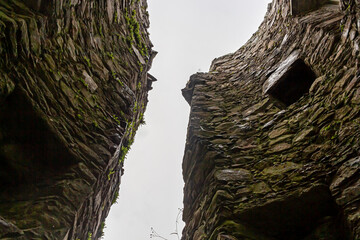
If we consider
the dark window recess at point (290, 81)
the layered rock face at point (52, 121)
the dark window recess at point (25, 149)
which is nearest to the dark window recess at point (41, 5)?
the layered rock face at point (52, 121)

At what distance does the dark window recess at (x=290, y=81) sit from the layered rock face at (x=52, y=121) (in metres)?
3.28

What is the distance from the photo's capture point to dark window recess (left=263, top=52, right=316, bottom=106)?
566 cm

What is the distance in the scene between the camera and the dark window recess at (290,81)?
5660 millimetres

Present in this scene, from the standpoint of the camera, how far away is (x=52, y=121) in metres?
3.82

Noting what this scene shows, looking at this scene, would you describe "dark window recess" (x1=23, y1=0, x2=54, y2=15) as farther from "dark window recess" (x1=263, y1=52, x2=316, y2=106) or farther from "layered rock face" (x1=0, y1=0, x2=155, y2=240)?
"dark window recess" (x1=263, y1=52, x2=316, y2=106)

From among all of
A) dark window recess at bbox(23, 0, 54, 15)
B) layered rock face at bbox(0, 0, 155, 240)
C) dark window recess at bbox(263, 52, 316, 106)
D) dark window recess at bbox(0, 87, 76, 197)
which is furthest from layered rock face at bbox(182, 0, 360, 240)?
dark window recess at bbox(23, 0, 54, 15)

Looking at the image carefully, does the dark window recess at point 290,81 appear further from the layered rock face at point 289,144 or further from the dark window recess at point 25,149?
the dark window recess at point 25,149

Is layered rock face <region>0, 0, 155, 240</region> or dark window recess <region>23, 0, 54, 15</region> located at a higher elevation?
dark window recess <region>23, 0, 54, 15</region>

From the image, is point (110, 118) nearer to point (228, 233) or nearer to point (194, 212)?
point (194, 212)

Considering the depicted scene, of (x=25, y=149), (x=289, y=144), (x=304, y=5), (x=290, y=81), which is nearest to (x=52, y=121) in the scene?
(x=25, y=149)

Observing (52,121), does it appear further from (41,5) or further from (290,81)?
(290,81)

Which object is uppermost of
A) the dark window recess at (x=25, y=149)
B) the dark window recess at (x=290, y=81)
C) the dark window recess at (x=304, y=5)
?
the dark window recess at (x=304, y=5)

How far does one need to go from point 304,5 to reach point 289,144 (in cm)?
391

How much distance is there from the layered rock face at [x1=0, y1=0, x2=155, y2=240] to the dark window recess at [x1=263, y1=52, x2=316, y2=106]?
129 inches
